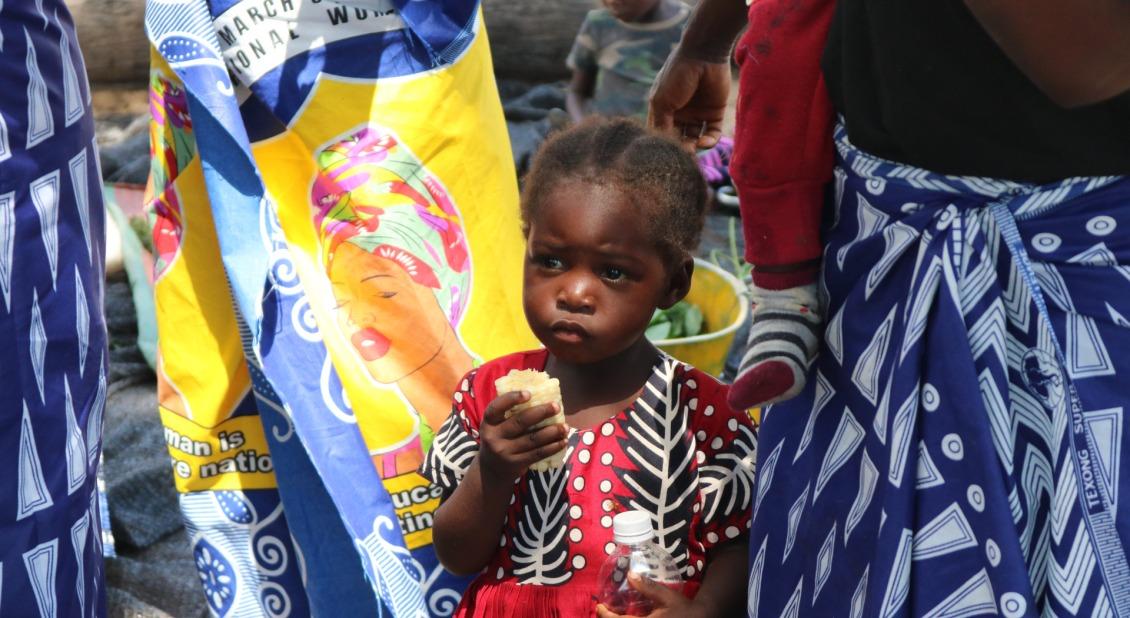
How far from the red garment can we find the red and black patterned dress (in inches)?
12.5

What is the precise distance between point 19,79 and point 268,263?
0.49 meters

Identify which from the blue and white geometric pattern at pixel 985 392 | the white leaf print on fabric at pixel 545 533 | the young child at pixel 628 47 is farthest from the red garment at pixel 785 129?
the young child at pixel 628 47

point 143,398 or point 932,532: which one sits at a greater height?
point 932,532

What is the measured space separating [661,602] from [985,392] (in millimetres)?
600

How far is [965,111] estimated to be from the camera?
4.13 feet

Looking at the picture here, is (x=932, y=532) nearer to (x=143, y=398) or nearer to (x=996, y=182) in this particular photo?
(x=996, y=182)

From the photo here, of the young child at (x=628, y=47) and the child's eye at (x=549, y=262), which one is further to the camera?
the young child at (x=628, y=47)

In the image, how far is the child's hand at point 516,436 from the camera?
63.0 inches

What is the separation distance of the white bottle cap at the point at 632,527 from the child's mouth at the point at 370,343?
729 millimetres

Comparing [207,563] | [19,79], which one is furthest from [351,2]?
[207,563]

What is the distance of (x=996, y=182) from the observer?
50.2 inches

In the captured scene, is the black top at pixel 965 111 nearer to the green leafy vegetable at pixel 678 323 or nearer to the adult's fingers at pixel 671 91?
the adult's fingers at pixel 671 91

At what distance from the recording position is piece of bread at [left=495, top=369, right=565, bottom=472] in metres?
1.60

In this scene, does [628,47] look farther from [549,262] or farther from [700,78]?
[549,262]
